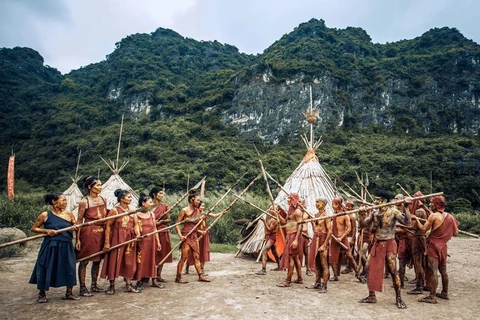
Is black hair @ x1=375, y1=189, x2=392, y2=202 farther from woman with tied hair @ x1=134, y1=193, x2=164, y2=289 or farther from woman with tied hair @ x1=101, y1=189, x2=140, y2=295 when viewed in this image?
woman with tied hair @ x1=101, y1=189, x2=140, y2=295

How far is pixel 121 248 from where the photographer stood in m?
5.20

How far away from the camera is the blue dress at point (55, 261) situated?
4.47 metres

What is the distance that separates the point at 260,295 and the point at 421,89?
49149 mm

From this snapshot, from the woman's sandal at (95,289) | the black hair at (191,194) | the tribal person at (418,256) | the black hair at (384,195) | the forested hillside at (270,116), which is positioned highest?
the forested hillside at (270,116)

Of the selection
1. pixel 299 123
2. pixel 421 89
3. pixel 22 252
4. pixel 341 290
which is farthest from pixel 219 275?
pixel 421 89

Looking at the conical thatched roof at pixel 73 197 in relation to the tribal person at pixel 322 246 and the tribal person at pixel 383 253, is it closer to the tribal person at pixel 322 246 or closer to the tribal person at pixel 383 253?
the tribal person at pixel 322 246

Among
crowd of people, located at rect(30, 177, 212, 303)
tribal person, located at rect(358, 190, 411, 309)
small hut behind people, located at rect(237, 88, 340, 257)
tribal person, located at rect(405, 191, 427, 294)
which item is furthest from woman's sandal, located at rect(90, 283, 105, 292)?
tribal person, located at rect(405, 191, 427, 294)

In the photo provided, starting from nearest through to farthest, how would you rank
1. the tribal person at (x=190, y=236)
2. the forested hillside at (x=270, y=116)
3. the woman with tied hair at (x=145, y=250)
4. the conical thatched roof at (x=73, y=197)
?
the woman with tied hair at (x=145, y=250), the tribal person at (x=190, y=236), the conical thatched roof at (x=73, y=197), the forested hillside at (x=270, y=116)

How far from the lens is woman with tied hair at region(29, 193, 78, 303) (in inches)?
176

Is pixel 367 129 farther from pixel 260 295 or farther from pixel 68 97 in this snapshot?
pixel 68 97

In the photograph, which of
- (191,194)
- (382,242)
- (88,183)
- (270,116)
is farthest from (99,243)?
(270,116)

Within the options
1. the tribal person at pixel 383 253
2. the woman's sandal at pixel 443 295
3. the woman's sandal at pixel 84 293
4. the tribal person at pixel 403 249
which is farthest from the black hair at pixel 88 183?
the woman's sandal at pixel 443 295

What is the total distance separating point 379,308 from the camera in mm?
4703

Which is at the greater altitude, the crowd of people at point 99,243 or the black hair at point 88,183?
the black hair at point 88,183
